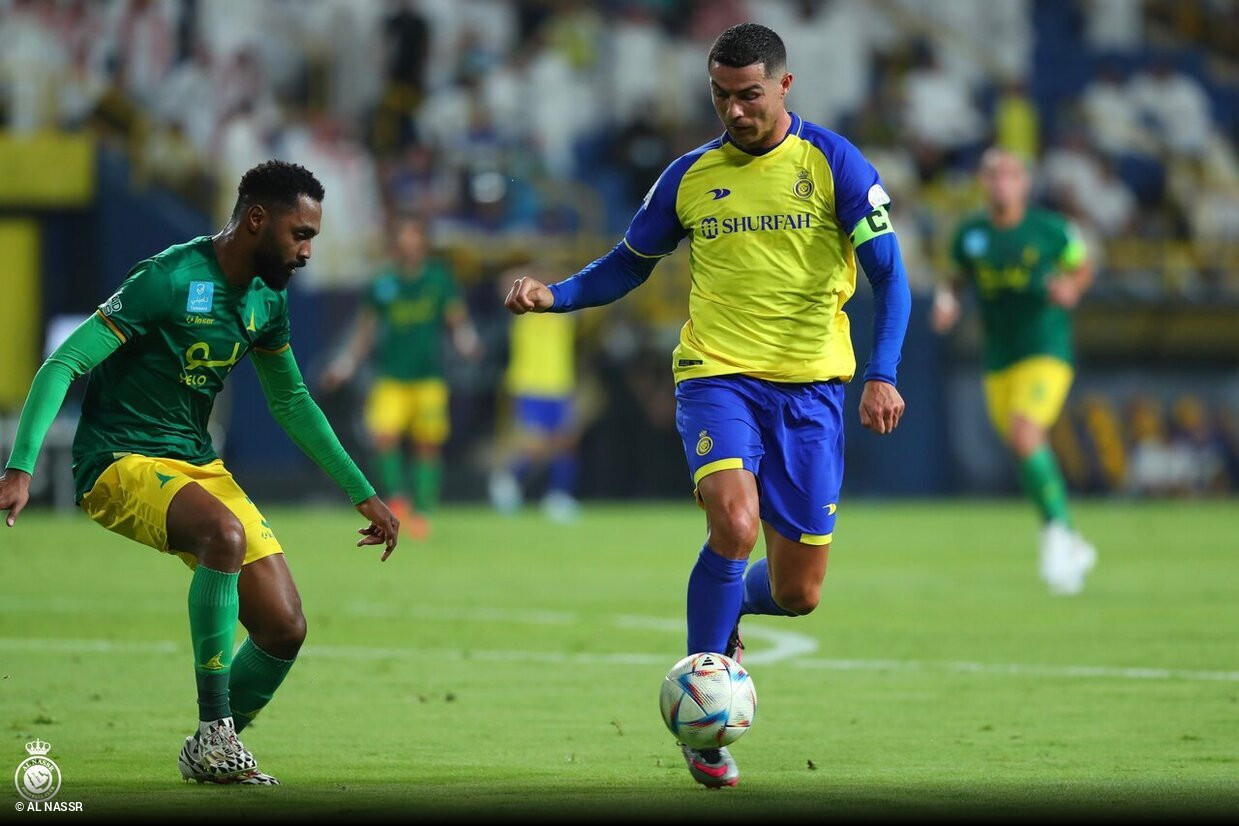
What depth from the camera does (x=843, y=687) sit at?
27.9ft

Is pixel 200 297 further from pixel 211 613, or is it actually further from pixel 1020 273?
pixel 1020 273

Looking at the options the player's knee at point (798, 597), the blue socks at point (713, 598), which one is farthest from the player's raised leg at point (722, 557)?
the player's knee at point (798, 597)

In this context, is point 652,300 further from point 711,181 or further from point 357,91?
point 711,181

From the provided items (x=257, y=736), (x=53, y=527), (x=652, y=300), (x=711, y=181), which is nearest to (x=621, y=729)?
(x=257, y=736)

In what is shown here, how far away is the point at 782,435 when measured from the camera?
22.0ft

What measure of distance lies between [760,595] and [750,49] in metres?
1.97

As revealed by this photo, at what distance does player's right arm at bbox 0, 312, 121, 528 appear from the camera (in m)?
5.64

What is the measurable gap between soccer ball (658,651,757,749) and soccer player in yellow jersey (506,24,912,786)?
0.30m

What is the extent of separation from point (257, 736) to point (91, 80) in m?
18.3

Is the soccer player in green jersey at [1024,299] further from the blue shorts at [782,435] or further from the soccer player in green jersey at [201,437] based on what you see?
the soccer player in green jersey at [201,437]

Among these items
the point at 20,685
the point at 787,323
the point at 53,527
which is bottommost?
the point at 53,527

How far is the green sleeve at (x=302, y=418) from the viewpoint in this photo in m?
6.55

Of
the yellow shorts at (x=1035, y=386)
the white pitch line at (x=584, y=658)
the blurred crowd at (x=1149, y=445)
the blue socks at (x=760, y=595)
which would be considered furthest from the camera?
the blurred crowd at (x=1149, y=445)

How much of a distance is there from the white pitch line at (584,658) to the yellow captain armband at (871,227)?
3.00m
